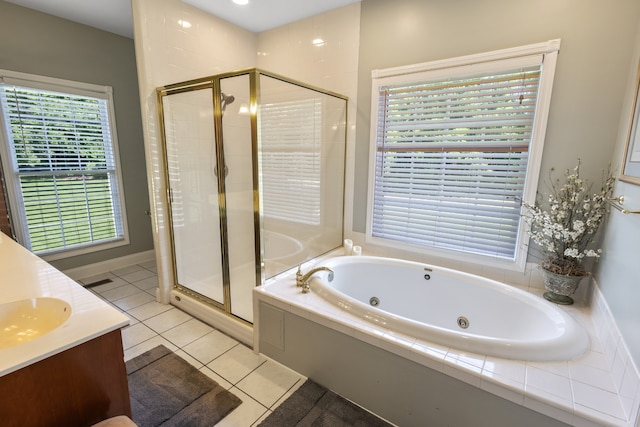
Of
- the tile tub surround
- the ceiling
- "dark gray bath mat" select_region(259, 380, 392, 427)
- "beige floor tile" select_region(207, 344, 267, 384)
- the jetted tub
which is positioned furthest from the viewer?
the ceiling

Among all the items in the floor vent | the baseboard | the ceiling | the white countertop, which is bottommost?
the floor vent

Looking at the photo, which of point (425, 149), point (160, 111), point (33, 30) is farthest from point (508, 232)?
point (33, 30)

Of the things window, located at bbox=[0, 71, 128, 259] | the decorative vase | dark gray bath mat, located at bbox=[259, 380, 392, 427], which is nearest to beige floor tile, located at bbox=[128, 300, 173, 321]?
window, located at bbox=[0, 71, 128, 259]

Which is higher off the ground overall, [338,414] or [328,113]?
[328,113]

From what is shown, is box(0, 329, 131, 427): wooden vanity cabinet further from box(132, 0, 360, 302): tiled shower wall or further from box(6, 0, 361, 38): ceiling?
box(6, 0, 361, 38): ceiling

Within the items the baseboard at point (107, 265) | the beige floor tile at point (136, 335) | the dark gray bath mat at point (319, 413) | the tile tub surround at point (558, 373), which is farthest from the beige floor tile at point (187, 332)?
the baseboard at point (107, 265)

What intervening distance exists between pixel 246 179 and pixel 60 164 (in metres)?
2.22

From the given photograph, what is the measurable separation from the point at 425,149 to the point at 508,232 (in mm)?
833

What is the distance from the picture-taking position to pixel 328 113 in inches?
98.5

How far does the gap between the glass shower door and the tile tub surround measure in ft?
4.28

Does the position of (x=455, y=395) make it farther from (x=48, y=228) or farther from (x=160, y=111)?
(x=48, y=228)

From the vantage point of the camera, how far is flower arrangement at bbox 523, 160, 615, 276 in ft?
5.59

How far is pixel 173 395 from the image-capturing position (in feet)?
5.66

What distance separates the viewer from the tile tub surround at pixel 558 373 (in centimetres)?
110
